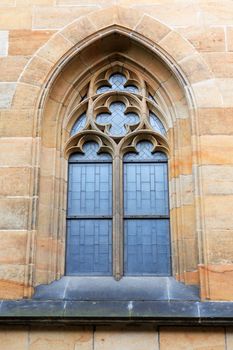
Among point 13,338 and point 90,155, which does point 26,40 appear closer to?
point 90,155

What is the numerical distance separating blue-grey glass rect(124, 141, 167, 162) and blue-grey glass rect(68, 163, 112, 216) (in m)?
0.30

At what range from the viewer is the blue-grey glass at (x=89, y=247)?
6578 millimetres

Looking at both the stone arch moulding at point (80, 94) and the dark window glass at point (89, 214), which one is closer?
the stone arch moulding at point (80, 94)

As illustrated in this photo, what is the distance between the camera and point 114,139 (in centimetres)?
709

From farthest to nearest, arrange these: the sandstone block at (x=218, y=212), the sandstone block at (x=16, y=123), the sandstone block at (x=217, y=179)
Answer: the sandstone block at (x=16, y=123)
the sandstone block at (x=217, y=179)
the sandstone block at (x=218, y=212)

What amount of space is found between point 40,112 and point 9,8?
1636 millimetres

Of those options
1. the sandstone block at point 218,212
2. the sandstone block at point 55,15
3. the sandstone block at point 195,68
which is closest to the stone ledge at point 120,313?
the sandstone block at point 218,212

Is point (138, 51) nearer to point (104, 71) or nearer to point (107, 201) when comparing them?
point (104, 71)

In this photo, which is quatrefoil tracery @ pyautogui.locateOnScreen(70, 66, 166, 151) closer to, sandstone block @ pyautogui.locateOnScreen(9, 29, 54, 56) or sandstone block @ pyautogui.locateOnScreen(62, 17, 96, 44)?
sandstone block @ pyautogui.locateOnScreen(62, 17, 96, 44)

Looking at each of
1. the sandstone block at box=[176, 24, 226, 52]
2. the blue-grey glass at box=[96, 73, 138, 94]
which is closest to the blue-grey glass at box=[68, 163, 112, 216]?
the blue-grey glass at box=[96, 73, 138, 94]

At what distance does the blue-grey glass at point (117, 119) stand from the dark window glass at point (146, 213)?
316mm

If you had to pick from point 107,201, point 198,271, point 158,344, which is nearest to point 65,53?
point 107,201

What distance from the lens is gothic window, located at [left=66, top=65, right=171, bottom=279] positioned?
21.7ft

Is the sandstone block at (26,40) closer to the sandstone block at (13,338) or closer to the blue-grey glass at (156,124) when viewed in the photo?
the blue-grey glass at (156,124)
